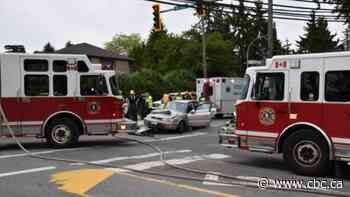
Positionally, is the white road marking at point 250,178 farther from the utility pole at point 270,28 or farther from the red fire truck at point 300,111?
the utility pole at point 270,28

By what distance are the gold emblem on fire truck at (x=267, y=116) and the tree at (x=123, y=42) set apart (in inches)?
4651

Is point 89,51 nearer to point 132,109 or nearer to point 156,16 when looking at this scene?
point 156,16

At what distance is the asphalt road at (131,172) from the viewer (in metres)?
9.44

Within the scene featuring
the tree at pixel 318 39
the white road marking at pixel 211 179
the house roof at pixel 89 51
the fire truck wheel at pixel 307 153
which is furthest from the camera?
the house roof at pixel 89 51

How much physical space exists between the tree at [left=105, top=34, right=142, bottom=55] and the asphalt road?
114 m

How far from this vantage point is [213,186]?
988 centimetres

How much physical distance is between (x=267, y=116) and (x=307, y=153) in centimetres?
126

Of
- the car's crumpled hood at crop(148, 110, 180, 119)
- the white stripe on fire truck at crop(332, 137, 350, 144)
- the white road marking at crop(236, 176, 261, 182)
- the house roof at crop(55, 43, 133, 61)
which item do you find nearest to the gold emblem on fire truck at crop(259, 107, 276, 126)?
the white stripe on fire truck at crop(332, 137, 350, 144)

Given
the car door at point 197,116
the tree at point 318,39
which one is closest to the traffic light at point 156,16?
the car door at point 197,116

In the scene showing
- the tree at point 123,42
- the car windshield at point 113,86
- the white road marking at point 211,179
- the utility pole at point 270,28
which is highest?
the tree at point 123,42

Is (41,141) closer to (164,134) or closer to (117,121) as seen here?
(117,121)

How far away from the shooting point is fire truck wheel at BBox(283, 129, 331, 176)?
11.2 meters

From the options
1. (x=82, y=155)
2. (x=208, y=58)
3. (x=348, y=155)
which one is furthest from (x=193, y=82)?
(x=348, y=155)

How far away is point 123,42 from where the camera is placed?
13162 cm
